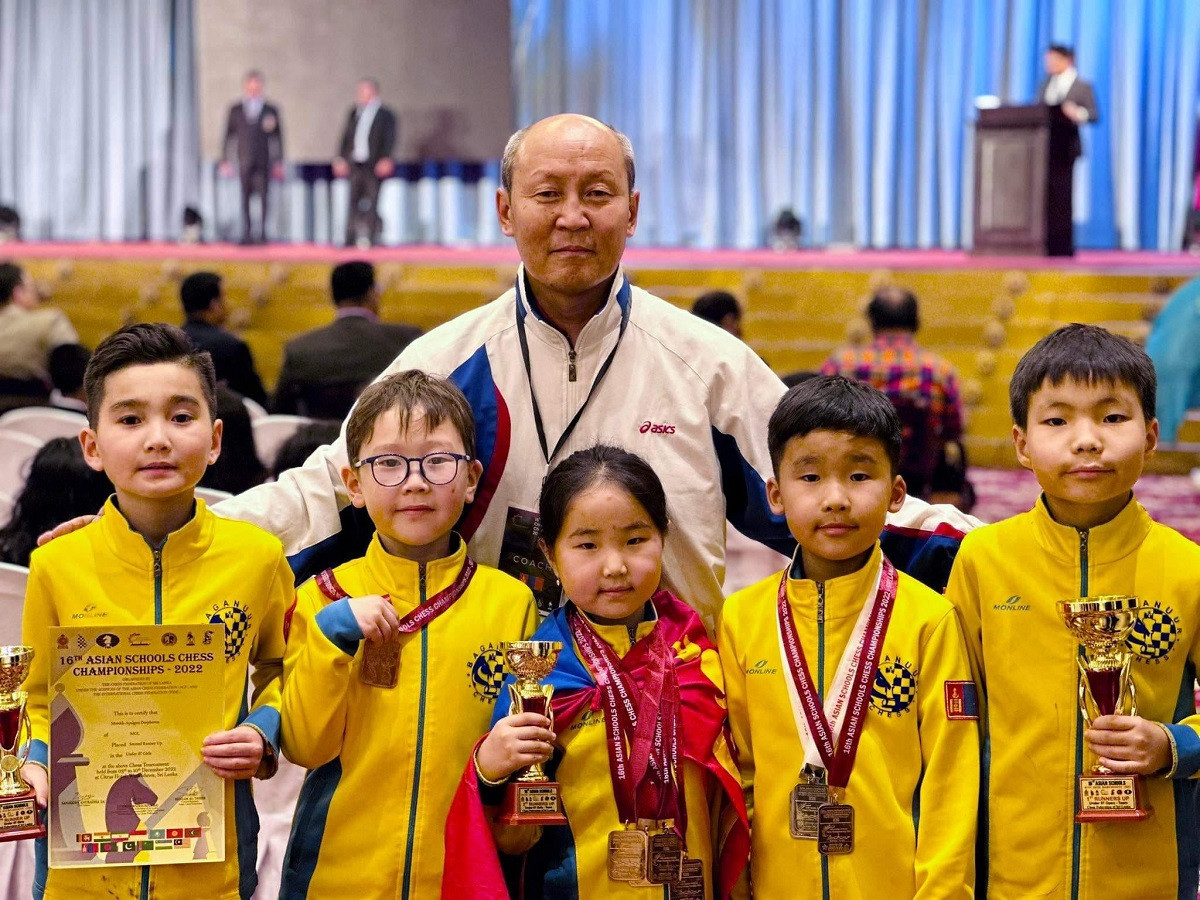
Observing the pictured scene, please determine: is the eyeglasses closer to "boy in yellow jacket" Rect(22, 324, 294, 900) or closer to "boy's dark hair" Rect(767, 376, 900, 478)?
"boy in yellow jacket" Rect(22, 324, 294, 900)

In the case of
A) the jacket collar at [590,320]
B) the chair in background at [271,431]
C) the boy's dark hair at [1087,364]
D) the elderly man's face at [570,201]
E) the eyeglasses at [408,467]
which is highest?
the elderly man's face at [570,201]

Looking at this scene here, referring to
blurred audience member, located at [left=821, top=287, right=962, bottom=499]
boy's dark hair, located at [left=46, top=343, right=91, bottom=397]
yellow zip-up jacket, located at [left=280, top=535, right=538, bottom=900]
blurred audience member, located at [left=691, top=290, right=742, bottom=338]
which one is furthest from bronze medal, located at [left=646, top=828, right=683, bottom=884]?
boy's dark hair, located at [left=46, top=343, right=91, bottom=397]

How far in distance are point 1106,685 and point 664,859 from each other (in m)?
0.65

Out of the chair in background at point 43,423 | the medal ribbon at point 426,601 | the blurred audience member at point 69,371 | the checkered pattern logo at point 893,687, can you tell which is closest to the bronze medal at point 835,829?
the checkered pattern logo at point 893,687

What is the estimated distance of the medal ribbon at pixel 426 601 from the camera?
2.22 m

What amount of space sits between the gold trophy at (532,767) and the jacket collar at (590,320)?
2.22ft

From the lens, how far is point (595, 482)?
224 centimetres

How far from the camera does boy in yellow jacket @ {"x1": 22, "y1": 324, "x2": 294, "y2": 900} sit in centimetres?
213

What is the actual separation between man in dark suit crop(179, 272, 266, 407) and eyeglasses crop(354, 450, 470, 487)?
4.33m

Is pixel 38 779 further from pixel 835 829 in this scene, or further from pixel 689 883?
pixel 835 829

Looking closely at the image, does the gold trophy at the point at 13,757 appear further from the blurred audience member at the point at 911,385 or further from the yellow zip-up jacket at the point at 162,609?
the blurred audience member at the point at 911,385

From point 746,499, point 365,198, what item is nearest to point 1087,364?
point 746,499

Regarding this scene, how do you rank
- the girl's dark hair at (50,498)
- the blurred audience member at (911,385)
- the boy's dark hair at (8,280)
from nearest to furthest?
the girl's dark hair at (50,498) → the blurred audience member at (911,385) → the boy's dark hair at (8,280)

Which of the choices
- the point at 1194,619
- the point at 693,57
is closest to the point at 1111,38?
the point at 693,57
